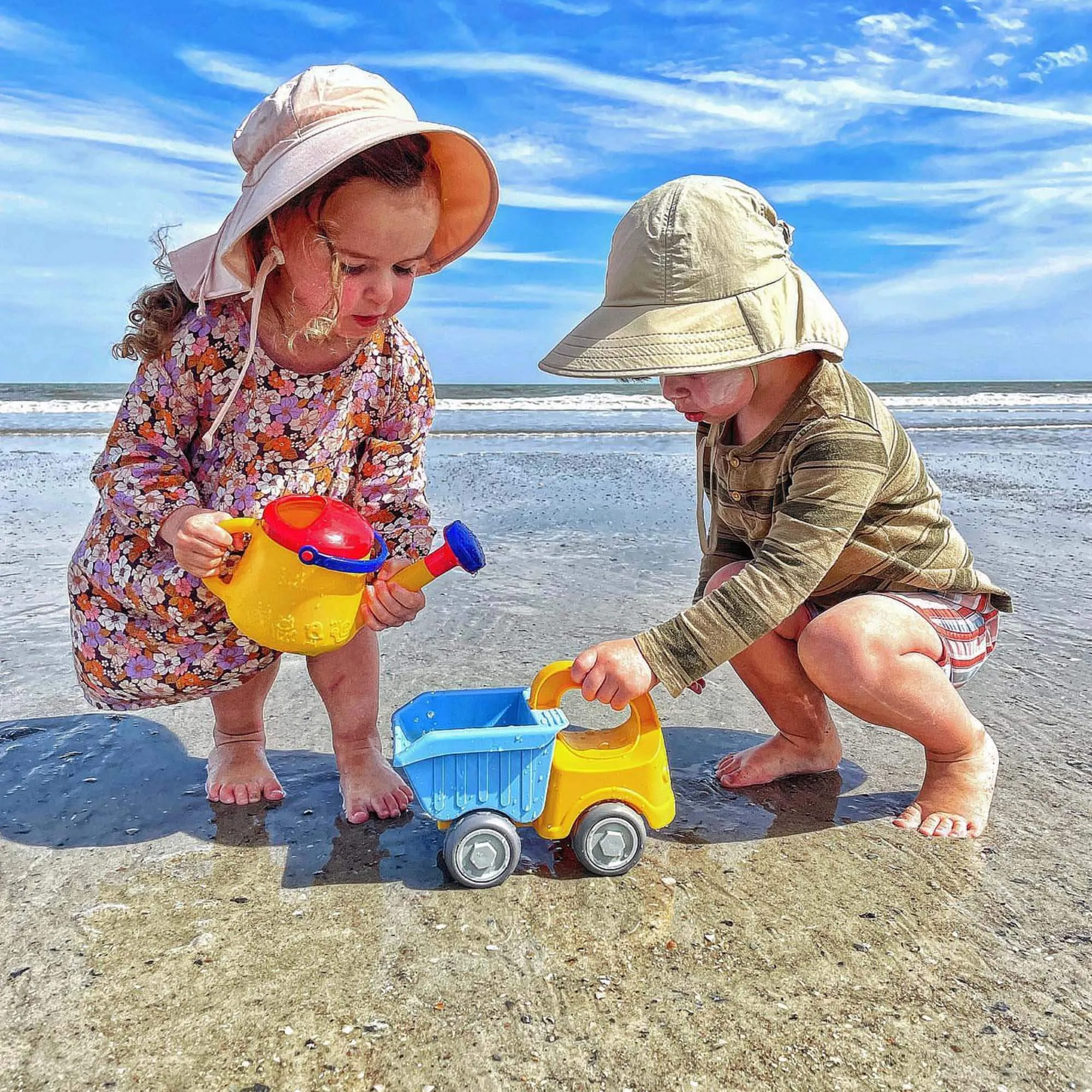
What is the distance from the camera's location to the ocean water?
440 inches

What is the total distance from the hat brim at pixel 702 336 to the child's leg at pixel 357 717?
33.3 inches

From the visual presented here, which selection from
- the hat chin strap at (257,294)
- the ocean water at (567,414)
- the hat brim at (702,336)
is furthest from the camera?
the ocean water at (567,414)

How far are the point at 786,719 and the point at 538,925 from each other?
92 centimetres

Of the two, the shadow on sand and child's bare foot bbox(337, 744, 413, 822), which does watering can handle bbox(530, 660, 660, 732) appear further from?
child's bare foot bbox(337, 744, 413, 822)

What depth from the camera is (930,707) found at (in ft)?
6.82

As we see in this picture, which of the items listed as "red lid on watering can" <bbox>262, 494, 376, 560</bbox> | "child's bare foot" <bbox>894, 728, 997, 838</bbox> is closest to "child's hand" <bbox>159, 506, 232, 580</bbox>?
"red lid on watering can" <bbox>262, 494, 376, 560</bbox>

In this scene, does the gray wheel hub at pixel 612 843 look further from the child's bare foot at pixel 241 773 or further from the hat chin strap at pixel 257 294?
the hat chin strap at pixel 257 294

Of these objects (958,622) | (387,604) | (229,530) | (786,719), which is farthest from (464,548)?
(958,622)

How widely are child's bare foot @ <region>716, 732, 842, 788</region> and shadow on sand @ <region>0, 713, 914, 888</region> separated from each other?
0.02 meters

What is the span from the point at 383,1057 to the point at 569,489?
17.3 feet

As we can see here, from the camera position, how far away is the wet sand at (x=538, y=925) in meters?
1.38

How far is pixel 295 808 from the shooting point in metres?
2.19

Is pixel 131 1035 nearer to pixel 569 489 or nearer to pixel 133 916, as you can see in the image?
pixel 133 916

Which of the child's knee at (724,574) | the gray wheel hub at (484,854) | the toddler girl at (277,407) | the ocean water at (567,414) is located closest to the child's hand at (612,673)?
the gray wheel hub at (484,854)
